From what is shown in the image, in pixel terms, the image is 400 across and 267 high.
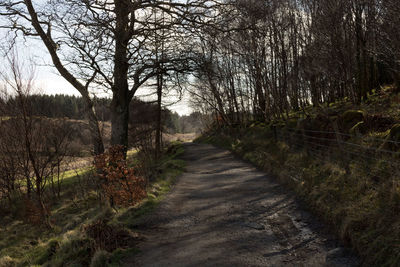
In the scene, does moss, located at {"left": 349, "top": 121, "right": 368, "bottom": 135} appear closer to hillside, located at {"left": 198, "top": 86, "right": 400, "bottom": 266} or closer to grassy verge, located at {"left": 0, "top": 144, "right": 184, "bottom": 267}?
hillside, located at {"left": 198, "top": 86, "right": 400, "bottom": 266}

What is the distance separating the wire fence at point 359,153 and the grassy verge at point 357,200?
0.05 meters

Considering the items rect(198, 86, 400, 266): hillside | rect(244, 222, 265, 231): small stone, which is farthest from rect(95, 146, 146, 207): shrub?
rect(198, 86, 400, 266): hillside

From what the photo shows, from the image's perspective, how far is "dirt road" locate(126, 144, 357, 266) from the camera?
4387 mm

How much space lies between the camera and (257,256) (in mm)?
4445

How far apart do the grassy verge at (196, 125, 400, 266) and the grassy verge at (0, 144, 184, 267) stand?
3567mm

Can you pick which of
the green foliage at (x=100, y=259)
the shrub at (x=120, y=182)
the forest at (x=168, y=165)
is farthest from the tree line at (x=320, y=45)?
the green foliage at (x=100, y=259)

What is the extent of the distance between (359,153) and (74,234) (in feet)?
21.5

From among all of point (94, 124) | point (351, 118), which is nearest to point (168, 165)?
point (94, 124)

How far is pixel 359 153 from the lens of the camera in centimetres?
703

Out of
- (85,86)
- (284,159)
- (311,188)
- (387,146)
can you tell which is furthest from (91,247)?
(284,159)

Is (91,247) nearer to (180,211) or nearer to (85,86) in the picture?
(180,211)

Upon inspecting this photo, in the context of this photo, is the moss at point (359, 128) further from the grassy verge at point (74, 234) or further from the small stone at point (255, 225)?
the grassy verge at point (74, 234)

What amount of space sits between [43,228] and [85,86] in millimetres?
5728

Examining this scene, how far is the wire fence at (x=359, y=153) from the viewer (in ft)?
19.1
